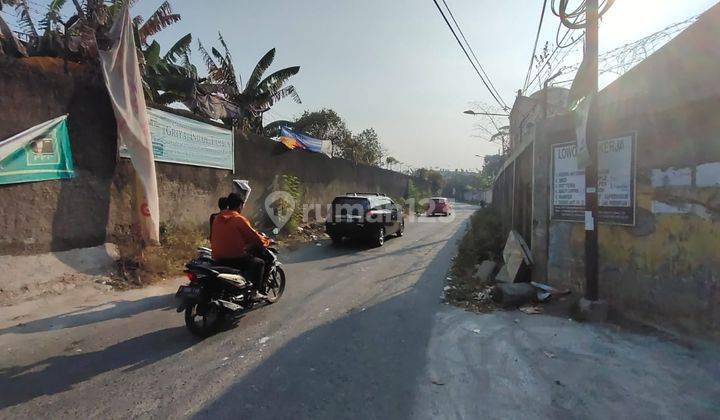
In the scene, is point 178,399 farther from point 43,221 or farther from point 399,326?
point 43,221

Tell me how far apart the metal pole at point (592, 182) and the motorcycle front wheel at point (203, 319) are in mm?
4689

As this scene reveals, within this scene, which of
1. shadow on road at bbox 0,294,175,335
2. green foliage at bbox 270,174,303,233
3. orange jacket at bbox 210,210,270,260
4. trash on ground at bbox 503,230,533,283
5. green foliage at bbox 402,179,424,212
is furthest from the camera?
green foliage at bbox 402,179,424,212

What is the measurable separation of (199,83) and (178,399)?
14393mm

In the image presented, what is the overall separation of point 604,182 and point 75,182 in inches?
335

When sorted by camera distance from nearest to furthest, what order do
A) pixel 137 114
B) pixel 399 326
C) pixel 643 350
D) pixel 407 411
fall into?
pixel 407 411 < pixel 643 350 < pixel 399 326 < pixel 137 114

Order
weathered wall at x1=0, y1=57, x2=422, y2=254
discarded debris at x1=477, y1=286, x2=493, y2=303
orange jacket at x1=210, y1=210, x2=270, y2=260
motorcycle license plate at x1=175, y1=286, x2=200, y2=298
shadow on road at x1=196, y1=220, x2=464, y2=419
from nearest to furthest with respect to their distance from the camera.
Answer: shadow on road at x1=196, y1=220, x2=464, y2=419
motorcycle license plate at x1=175, y1=286, x2=200, y2=298
orange jacket at x1=210, y1=210, x2=270, y2=260
discarded debris at x1=477, y1=286, x2=493, y2=303
weathered wall at x1=0, y1=57, x2=422, y2=254

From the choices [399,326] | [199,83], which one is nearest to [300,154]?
[199,83]

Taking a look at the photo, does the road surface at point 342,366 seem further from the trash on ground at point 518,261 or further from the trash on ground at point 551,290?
the trash on ground at point 518,261

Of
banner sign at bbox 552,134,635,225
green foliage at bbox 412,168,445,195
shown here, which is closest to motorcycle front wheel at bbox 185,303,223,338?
banner sign at bbox 552,134,635,225

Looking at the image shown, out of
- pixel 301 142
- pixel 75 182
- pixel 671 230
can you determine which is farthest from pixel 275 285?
pixel 301 142

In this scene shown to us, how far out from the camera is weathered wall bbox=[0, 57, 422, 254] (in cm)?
648

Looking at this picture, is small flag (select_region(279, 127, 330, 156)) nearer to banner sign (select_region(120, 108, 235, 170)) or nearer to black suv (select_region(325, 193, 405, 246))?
banner sign (select_region(120, 108, 235, 170))

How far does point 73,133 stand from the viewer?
7.36 metres

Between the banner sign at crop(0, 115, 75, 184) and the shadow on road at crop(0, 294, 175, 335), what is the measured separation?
245cm
